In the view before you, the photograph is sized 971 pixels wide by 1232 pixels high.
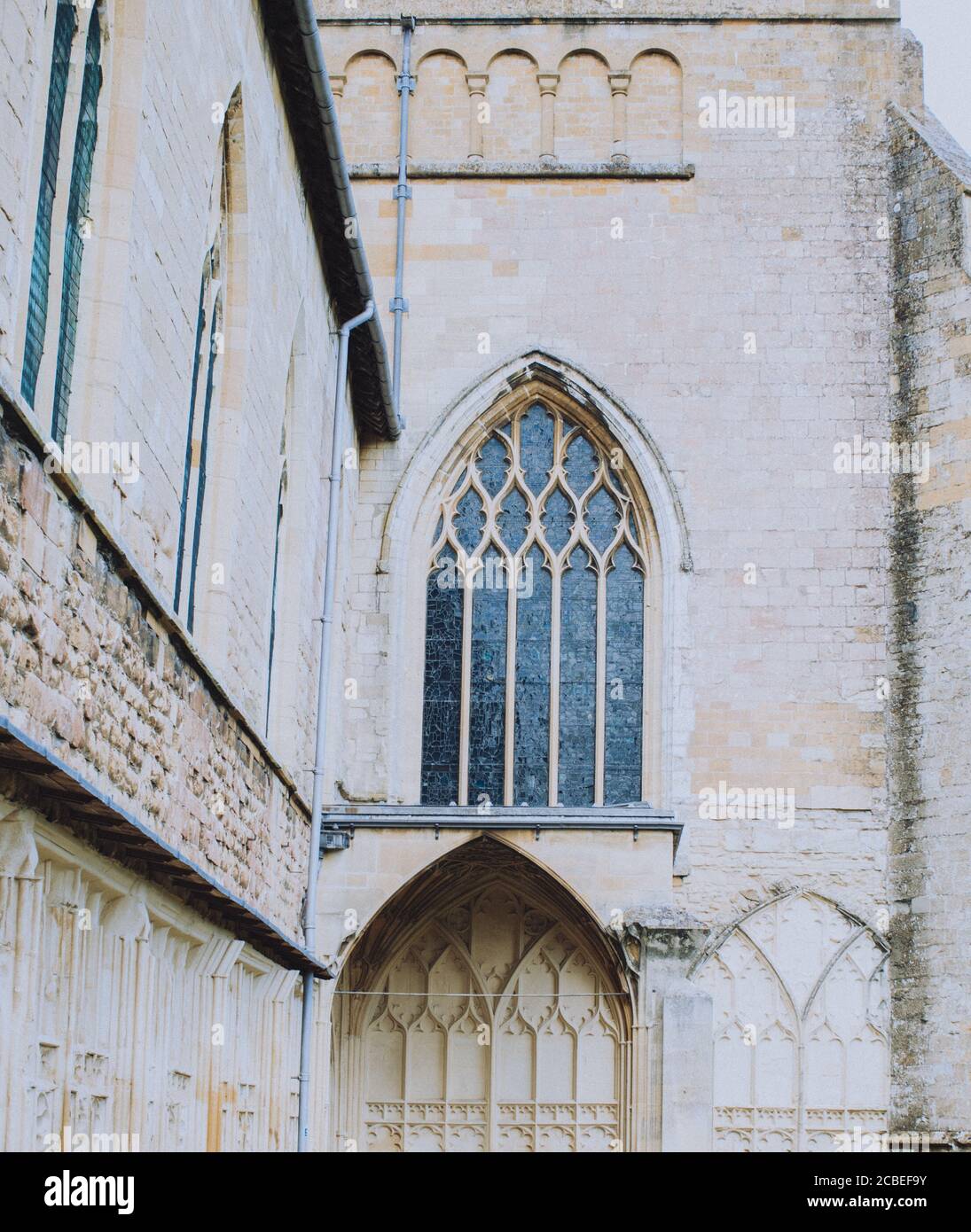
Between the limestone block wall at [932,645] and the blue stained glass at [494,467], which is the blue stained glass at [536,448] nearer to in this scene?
the blue stained glass at [494,467]

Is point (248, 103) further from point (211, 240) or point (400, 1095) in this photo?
point (400, 1095)

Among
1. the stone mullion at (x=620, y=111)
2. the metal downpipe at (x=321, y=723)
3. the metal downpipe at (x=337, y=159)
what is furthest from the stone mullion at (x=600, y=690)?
the stone mullion at (x=620, y=111)

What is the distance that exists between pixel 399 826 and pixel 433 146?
6468 millimetres

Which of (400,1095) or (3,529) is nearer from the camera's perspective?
(3,529)

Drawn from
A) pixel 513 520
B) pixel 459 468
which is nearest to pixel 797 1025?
pixel 513 520

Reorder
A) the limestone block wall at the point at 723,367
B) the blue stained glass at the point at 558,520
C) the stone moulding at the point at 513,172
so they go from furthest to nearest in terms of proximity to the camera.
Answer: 1. the stone moulding at the point at 513,172
2. the blue stained glass at the point at 558,520
3. the limestone block wall at the point at 723,367

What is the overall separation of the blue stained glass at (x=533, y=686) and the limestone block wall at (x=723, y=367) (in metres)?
0.88

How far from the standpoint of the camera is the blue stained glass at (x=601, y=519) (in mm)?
15984

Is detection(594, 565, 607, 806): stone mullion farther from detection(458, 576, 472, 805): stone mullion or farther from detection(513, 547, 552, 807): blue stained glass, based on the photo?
detection(458, 576, 472, 805): stone mullion

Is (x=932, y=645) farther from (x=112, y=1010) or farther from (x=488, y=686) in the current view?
(x=112, y=1010)

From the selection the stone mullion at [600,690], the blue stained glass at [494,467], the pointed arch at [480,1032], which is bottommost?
the pointed arch at [480,1032]
